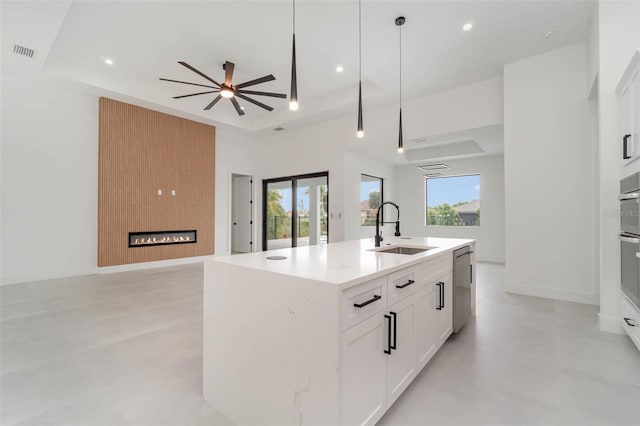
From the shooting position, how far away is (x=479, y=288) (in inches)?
176

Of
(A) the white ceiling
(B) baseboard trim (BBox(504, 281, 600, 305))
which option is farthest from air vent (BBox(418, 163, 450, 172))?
(B) baseboard trim (BBox(504, 281, 600, 305))

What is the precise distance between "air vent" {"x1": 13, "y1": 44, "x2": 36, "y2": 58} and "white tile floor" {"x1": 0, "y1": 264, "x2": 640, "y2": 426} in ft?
11.2

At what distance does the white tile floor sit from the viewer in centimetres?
160

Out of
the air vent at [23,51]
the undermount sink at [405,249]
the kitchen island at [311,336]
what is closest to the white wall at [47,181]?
the air vent at [23,51]

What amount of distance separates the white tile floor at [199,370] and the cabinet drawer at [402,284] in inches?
25.0

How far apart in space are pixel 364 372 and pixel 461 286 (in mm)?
1774

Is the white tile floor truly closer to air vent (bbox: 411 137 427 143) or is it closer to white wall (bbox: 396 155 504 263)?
air vent (bbox: 411 137 427 143)

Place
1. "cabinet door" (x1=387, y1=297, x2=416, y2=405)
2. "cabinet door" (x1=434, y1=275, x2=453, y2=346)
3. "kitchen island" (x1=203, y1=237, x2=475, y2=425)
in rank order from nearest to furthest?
1. "kitchen island" (x1=203, y1=237, x2=475, y2=425)
2. "cabinet door" (x1=387, y1=297, x2=416, y2=405)
3. "cabinet door" (x1=434, y1=275, x2=453, y2=346)

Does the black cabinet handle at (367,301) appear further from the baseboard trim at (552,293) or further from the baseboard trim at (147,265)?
the baseboard trim at (147,265)

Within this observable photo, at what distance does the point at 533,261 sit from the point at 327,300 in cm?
417

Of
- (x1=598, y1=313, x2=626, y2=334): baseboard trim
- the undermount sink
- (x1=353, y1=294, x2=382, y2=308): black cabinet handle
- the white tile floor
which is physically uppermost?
the undermount sink

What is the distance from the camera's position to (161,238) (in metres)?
6.21

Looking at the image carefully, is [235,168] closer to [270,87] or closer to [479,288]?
[270,87]

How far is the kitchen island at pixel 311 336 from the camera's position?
1.19 m
